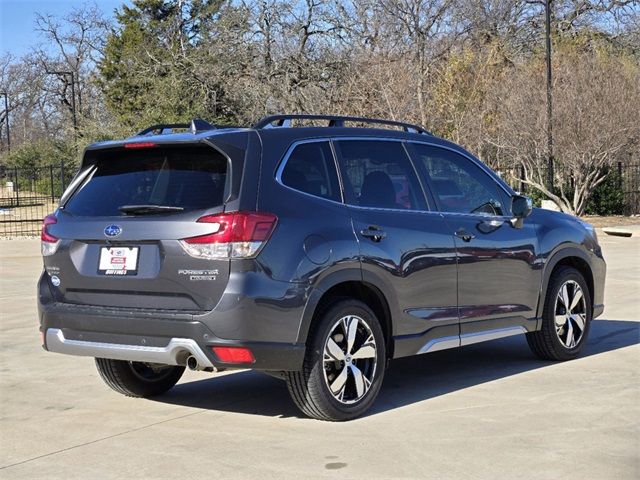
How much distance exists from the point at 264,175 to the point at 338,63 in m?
29.4

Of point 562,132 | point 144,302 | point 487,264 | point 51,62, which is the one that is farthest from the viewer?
point 51,62

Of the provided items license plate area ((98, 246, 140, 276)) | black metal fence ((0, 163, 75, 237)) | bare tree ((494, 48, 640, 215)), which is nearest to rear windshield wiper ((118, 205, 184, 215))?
license plate area ((98, 246, 140, 276))

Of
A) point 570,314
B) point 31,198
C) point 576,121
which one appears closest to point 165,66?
point 31,198

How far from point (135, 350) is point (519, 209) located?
3214 mm

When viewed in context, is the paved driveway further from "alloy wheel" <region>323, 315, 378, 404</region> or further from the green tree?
the green tree

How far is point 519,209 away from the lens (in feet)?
24.5

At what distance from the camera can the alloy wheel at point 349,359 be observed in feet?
19.8

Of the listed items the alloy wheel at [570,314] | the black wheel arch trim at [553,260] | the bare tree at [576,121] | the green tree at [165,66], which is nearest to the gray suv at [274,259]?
the black wheel arch trim at [553,260]

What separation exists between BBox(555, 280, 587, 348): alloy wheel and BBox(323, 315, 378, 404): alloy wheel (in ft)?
7.59

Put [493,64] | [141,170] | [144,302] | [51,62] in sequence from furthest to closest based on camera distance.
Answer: [51,62]
[493,64]
[141,170]
[144,302]

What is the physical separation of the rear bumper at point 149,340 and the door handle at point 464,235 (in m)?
1.78

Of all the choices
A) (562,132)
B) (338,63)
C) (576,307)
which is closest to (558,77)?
(562,132)

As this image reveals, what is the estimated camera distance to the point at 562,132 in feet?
93.5

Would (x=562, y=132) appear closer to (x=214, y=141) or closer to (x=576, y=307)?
(x=576, y=307)
